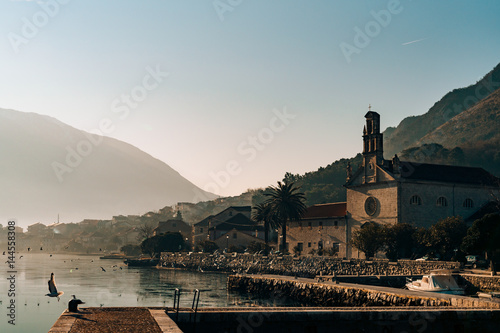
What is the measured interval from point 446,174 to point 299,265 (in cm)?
2302

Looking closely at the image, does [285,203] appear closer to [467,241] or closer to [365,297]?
[467,241]

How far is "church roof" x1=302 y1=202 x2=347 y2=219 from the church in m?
0.33

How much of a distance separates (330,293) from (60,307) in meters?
21.9

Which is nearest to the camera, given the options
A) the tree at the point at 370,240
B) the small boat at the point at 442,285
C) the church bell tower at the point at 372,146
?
the small boat at the point at 442,285

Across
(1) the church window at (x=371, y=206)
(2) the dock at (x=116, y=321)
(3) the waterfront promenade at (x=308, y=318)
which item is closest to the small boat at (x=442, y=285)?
(3) the waterfront promenade at (x=308, y=318)

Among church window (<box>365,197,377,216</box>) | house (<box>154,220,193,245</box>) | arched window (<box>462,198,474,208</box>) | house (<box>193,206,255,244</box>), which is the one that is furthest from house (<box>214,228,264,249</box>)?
arched window (<box>462,198,474,208</box>)

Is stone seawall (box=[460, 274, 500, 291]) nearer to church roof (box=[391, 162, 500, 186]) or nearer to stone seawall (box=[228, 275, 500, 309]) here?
stone seawall (box=[228, 275, 500, 309])

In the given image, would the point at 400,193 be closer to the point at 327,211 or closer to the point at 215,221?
the point at 327,211

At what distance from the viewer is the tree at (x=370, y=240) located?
2542 inches

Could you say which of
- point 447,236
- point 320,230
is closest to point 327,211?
point 320,230

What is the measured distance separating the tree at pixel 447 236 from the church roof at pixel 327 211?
21.1 metres

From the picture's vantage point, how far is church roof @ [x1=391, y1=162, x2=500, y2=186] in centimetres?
7038

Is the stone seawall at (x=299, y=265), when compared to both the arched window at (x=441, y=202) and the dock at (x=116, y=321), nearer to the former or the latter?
the arched window at (x=441, y=202)

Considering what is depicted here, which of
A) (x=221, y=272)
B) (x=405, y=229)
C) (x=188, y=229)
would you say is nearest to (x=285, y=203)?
(x=221, y=272)
